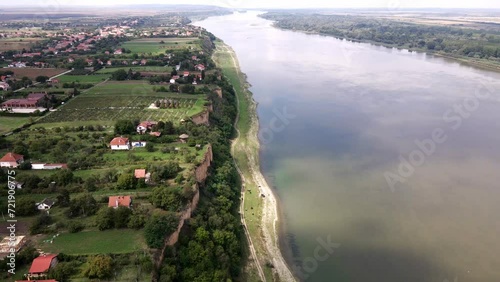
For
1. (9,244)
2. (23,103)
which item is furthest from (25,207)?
(23,103)

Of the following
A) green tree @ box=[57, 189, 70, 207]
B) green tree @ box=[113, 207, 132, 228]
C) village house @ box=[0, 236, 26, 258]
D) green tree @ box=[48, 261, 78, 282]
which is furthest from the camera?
green tree @ box=[57, 189, 70, 207]

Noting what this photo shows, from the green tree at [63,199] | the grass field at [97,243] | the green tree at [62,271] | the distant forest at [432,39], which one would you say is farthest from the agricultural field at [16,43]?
the distant forest at [432,39]

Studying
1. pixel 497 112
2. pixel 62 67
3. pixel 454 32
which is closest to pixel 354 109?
pixel 497 112

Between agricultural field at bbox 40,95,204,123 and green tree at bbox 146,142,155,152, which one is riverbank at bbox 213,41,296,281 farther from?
green tree at bbox 146,142,155,152

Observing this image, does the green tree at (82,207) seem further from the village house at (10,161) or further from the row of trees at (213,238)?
the village house at (10,161)

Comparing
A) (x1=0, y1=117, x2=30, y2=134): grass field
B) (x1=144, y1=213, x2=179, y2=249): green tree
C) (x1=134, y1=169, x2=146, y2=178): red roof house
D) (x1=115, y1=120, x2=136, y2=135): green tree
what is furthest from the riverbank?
(x1=0, y1=117, x2=30, y2=134): grass field

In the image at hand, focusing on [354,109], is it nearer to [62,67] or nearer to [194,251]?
[194,251]
